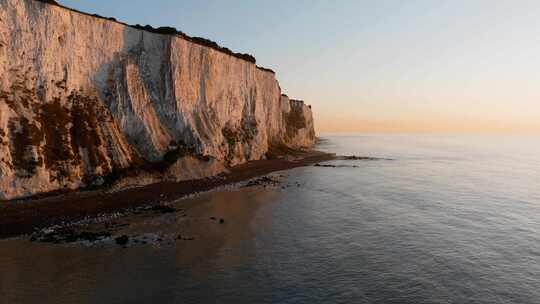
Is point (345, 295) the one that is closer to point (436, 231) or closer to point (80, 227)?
point (436, 231)

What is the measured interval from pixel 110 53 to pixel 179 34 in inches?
559

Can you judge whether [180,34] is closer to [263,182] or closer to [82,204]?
[263,182]

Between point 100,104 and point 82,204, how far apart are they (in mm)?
15865

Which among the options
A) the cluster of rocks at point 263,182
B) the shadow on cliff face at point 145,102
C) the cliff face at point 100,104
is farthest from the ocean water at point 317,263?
the shadow on cliff face at point 145,102

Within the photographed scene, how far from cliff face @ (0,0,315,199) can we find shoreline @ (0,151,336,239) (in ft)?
7.02

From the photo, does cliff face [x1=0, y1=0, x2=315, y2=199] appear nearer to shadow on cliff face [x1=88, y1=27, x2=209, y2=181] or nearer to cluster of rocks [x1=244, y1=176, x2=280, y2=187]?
shadow on cliff face [x1=88, y1=27, x2=209, y2=181]

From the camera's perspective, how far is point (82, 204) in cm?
3641

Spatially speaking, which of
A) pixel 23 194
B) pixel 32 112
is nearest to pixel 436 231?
pixel 23 194

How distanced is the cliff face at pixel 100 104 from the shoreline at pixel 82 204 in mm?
2140

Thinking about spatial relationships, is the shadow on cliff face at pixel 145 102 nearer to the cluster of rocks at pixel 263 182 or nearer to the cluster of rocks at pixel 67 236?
the cluster of rocks at pixel 263 182

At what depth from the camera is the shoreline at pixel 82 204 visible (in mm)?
30178

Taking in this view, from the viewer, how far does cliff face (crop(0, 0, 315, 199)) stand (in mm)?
38156

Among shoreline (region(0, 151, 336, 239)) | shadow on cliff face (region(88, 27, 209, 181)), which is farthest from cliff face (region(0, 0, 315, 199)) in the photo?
shoreline (region(0, 151, 336, 239))

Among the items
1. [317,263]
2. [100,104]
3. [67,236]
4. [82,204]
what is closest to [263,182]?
[100,104]
